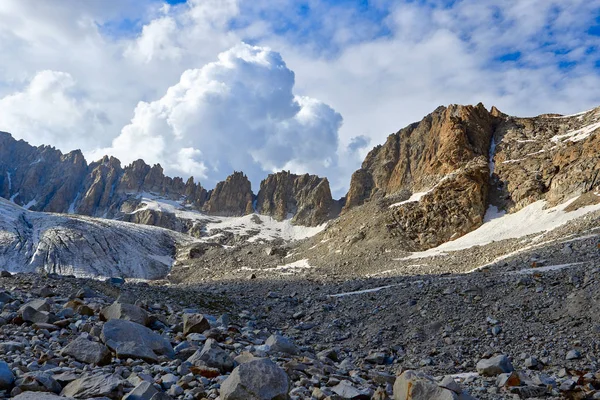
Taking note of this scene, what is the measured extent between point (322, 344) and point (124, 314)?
10.1m

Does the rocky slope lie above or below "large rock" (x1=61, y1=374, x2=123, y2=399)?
above

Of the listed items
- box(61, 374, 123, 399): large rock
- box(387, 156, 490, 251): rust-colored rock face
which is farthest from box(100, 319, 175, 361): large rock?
box(387, 156, 490, 251): rust-colored rock face

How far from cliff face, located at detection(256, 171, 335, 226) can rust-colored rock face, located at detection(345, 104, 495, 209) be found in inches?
495

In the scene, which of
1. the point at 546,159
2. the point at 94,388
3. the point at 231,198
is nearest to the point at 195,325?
the point at 94,388

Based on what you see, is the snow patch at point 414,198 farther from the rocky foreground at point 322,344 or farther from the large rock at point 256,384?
the large rock at point 256,384

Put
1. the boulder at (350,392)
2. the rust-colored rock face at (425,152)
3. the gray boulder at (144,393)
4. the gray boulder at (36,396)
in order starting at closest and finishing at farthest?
the gray boulder at (36,396), the gray boulder at (144,393), the boulder at (350,392), the rust-colored rock face at (425,152)

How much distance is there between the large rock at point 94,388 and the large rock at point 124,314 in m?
5.35

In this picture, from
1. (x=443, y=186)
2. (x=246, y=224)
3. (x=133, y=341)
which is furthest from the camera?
(x=246, y=224)

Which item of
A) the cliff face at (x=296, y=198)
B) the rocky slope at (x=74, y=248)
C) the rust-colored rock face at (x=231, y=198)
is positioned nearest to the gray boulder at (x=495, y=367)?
the rocky slope at (x=74, y=248)

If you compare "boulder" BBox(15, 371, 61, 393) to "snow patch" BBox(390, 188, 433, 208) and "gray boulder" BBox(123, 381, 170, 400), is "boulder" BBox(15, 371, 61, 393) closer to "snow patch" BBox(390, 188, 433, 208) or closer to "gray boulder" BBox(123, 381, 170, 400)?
"gray boulder" BBox(123, 381, 170, 400)

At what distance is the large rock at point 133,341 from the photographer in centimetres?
984

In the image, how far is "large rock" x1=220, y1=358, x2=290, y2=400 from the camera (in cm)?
752

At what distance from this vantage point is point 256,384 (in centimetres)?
766

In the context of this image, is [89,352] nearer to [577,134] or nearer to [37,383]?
[37,383]
